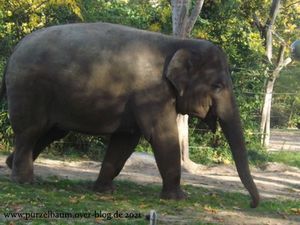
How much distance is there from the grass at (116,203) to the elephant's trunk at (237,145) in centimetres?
35

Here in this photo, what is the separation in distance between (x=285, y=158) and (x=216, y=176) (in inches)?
189

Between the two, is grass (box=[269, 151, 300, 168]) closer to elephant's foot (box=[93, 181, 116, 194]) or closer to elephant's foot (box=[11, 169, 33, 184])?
elephant's foot (box=[93, 181, 116, 194])

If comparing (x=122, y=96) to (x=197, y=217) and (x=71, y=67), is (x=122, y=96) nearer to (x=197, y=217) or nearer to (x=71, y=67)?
(x=71, y=67)

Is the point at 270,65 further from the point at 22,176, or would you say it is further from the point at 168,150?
the point at 22,176

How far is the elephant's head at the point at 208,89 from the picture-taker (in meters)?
7.89

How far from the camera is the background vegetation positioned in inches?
569

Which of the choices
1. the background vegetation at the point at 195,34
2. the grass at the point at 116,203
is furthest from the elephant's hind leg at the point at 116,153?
the background vegetation at the point at 195,34

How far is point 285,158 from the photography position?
663 inches

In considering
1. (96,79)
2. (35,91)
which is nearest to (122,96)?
(96,79)

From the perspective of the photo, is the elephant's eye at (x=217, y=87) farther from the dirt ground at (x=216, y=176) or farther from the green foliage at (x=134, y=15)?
the green foliage at (x=134, y=15)

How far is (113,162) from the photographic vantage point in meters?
8.73

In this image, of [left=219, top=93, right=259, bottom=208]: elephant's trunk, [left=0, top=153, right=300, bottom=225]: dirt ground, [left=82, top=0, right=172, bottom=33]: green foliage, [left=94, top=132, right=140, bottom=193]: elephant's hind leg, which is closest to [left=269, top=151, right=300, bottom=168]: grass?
[left=0, top=153, right=300, bottom=225]: dirt ground

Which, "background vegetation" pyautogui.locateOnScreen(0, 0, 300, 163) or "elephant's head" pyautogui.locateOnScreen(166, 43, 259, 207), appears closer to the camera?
"elephant's head" pyautogui.locateOnScreen(166, 43, 259, 207)

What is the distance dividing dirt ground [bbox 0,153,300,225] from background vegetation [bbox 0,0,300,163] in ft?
3.47
